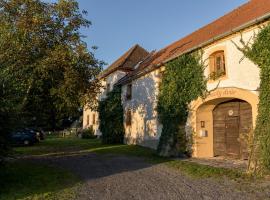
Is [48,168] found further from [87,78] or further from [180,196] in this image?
[87,78]

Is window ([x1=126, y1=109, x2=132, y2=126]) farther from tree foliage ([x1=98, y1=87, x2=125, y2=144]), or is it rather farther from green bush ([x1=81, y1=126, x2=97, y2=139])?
green bush ([x1=81, y1=126, x2=97, y2=139])

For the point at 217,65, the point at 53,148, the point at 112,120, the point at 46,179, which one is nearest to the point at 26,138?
the point at 53,148

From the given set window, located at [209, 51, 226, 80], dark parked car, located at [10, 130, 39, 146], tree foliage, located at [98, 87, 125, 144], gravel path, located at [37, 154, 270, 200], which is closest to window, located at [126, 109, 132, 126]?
tree foliage, located at [98, 87, 125, 144]

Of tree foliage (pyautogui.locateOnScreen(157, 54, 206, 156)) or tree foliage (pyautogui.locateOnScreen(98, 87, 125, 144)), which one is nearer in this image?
tree foliage (pyautogui.locateOnScreen(157, 54, 206, 156))

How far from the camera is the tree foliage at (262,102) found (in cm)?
1032

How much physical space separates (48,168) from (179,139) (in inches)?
278

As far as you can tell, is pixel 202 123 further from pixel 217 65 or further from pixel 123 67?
pixel 123 67

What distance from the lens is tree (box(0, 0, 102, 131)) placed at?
1486cm

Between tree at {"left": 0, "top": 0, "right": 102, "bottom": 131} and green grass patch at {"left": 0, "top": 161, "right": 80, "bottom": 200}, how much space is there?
5110 millimetres

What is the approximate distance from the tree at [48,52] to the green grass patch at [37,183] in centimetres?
511

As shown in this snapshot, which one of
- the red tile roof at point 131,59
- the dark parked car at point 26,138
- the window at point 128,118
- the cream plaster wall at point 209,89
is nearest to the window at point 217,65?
the cream plaster wall at point 209,89

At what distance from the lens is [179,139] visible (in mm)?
15641

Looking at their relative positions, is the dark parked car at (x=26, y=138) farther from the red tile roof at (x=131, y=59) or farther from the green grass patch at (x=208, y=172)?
the green grass patch at (x=208, y=172)

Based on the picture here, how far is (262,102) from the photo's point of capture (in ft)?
36.4
